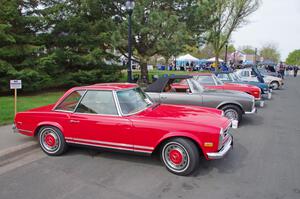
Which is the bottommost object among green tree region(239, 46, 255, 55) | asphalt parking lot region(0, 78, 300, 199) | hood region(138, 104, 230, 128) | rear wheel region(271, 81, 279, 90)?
asphalt parking lot region(0, 78, 300, 199)

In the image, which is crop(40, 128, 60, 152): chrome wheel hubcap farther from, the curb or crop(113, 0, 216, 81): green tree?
crop(113, 0, 216, 81): green tree

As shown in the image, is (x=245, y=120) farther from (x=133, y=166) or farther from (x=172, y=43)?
(x=172, y=43)

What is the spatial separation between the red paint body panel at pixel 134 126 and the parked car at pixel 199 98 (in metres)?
2.21

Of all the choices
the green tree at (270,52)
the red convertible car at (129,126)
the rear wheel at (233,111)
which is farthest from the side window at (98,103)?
the green tree at (270,52)

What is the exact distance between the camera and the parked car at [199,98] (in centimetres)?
723

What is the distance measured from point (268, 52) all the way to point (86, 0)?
108459 millimetres

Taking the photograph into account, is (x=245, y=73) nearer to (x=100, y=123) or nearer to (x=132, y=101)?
(x=132, y=101)

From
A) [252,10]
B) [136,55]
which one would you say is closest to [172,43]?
[136,55]

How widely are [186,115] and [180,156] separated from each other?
80 centimetres

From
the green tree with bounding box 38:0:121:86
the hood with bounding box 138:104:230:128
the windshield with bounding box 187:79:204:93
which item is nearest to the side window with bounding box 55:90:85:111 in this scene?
the hood with bounding box 138:104:230:128

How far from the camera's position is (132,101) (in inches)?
187

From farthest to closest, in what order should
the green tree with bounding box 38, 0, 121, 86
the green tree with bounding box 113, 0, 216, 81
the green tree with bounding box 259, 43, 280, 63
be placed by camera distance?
1. the green tree with bounding box 259, 43, 280, 63
2. the green tree with bounding box 113, 0, 216, 81
3. the green tree with bounding box 38, 0, 121, 86

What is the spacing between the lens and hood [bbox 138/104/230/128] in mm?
4102

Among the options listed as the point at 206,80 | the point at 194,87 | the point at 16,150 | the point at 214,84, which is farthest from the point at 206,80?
the point at 16,150
